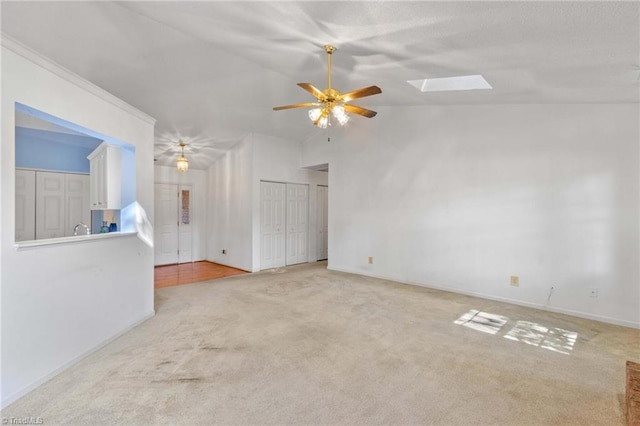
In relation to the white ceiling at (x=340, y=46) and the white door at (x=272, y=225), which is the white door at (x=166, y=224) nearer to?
the white door at (x=272, y=225)

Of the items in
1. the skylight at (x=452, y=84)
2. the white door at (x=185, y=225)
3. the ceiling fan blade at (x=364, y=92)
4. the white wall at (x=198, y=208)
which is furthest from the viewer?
the white wall at (x=198, y=208)

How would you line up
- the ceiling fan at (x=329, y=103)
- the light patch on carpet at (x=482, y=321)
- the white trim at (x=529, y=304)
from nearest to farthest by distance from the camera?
the ceiling fan at (x=329, y=103)
the light patch on carpet at (x=482, y=321)
the white trim at (x=529, y=304)

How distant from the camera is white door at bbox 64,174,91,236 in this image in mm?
4730

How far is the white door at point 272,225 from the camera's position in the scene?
662 centimetres

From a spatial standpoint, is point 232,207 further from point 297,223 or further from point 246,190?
point 297,223

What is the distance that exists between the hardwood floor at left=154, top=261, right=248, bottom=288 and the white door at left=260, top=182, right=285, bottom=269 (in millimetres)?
662

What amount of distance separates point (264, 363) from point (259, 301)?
181 centimetres

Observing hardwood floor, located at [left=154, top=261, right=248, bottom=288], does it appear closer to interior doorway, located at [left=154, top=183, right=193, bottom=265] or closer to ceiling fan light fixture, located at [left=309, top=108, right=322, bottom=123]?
interior doorway, located at [left=154, top=183, right=193, bottom=265]

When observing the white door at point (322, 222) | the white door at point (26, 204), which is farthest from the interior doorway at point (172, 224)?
the white door at point (322, 222)

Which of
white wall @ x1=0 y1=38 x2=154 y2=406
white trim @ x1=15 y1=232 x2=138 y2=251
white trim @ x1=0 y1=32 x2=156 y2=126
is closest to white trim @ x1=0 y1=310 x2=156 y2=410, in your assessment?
white wall @ x1=0 y1=38 x2=154 y2=406

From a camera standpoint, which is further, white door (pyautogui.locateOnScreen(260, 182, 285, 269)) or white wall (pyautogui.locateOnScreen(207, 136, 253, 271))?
white door (pyautogui.locateOnScreen(260, 182, 285, 269))

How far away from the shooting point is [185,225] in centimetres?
762

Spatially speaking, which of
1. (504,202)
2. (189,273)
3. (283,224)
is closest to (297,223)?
(283,224)

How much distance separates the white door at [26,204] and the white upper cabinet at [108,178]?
1.51 meters
